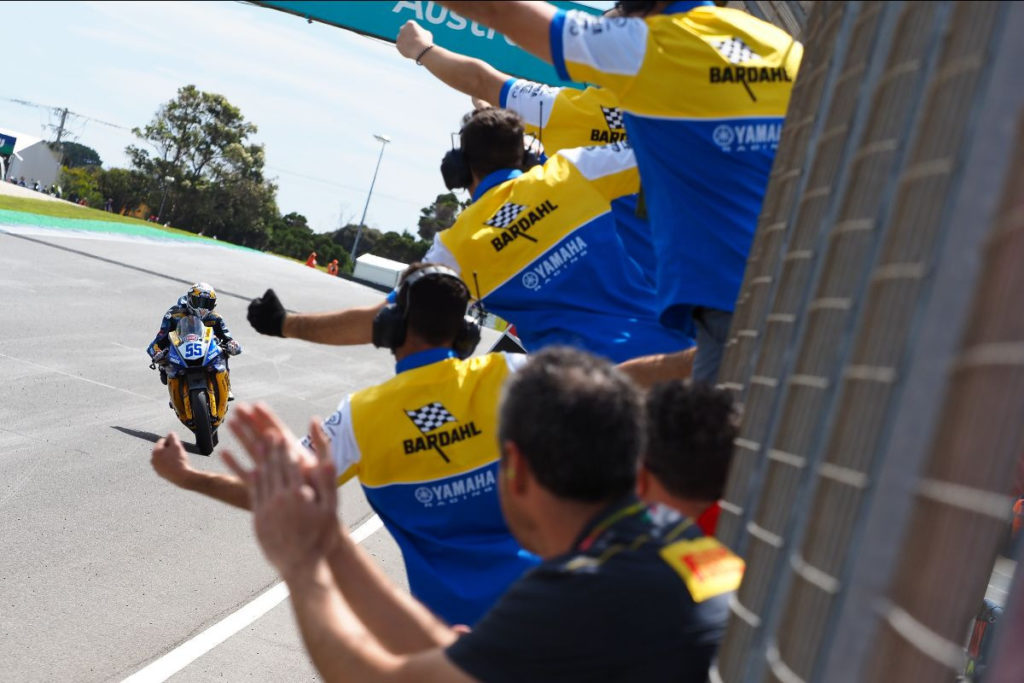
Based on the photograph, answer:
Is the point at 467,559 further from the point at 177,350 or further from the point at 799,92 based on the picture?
the point at 177,350

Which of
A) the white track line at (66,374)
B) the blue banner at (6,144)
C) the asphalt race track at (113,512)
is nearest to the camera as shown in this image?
the asphalt race track at (113,512)

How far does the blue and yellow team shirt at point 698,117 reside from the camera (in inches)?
144

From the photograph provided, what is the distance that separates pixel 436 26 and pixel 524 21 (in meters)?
12.7

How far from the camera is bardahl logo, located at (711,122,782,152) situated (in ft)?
12.5

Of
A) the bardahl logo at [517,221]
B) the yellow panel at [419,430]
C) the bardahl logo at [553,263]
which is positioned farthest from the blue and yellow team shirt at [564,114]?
the yellow panel at [419,430]

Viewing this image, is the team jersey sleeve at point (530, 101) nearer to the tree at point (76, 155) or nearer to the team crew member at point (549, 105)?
the team crew member at point (549, 105)

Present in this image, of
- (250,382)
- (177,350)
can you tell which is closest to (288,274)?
(250,382)

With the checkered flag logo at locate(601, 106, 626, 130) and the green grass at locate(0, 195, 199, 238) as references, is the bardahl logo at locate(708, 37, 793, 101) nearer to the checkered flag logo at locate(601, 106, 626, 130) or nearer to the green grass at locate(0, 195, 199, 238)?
the checkered flag logo at locate(601, 106, 626, 130)

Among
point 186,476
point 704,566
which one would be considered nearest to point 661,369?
point 186,476

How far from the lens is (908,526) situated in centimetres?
171

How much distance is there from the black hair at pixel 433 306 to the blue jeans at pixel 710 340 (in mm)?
852

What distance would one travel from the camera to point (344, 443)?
431cm

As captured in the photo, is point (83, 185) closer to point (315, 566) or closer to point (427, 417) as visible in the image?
point (427, 417)

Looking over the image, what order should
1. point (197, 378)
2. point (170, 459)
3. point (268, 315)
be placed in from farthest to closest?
point (197, 378) → point (268, 315) → point (170, 459)
